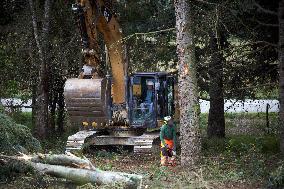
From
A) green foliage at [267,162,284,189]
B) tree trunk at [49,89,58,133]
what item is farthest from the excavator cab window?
green foliage at [267,162,284,189]

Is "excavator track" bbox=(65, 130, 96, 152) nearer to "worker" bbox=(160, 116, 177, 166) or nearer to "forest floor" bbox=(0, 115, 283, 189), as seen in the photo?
"forest floor" bbox=(0, 115, 283, 189)

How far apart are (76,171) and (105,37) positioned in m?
6.82

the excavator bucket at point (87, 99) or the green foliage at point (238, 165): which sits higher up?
the excavator bucket at point (87, 99)

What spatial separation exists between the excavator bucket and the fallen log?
4043mm

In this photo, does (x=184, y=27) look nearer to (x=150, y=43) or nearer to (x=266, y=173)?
(x=266, y=173)

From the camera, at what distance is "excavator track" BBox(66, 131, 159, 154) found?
53.6 ft

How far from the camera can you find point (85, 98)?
15.8 metres

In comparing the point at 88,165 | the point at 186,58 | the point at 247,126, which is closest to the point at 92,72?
the point at 186,58

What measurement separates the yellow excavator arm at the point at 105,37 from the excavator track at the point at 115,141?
117 centimetres

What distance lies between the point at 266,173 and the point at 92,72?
21.2ft

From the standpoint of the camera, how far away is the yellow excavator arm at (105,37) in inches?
651

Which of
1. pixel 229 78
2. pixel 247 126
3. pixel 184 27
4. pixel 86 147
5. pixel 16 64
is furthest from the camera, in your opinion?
pixel 247 126

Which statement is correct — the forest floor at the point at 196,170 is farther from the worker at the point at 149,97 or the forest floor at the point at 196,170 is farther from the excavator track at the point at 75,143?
the worker at the point at 149,97

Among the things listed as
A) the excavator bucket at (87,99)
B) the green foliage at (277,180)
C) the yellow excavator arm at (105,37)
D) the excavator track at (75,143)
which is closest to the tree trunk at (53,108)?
the yellow excavator arm at (105,37)
